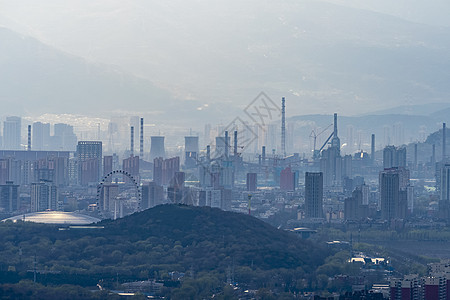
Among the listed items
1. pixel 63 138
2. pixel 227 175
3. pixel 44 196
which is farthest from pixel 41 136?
pixel 44 196

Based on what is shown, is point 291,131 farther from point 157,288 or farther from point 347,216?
point 157,288

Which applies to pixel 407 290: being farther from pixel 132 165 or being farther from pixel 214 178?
pixel 132 165

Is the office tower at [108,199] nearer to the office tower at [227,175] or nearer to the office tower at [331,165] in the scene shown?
the office tower at [227,175]

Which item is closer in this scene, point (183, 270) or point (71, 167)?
point (183, 270)

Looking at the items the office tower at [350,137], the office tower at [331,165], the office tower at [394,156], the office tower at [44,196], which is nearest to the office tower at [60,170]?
the office tower at [44,196]

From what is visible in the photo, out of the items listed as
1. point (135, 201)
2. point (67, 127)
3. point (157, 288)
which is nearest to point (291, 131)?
point (67, 127)

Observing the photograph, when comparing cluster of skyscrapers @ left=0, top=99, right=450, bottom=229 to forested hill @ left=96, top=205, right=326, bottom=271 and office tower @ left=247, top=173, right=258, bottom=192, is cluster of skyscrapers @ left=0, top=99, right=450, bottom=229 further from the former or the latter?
forested hill @ left=96, top=205, right=326, bottom=271
